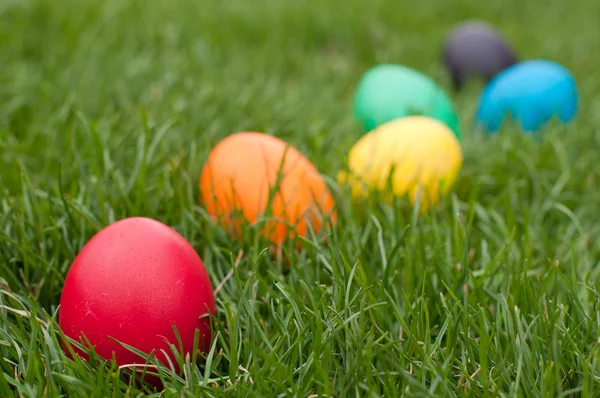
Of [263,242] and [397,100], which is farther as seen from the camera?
[397,100]

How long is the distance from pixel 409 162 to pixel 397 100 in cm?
54

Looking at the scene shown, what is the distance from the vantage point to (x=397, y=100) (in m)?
2.36

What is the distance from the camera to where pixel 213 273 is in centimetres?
147

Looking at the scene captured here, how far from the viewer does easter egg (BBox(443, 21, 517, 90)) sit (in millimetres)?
3031

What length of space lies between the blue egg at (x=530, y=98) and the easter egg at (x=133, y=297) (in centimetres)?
163

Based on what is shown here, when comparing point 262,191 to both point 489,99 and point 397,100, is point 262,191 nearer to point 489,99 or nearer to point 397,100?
point 397,100

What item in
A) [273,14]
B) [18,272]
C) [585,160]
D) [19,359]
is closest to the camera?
[19,359]

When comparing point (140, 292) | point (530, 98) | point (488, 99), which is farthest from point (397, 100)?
point (140, 292)

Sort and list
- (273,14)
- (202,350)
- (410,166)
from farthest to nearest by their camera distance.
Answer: (273,14) → (410,166) → (202,350)

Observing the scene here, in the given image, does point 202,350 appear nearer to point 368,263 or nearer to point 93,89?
point 368,263

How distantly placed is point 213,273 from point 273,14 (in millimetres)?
2285

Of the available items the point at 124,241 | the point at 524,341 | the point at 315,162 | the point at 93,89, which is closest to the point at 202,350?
the point at 124,241

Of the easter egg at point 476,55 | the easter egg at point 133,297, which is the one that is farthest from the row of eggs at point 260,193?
the easter egg at point 476,55

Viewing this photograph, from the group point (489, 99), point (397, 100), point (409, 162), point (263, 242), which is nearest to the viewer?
point (263, 242)
